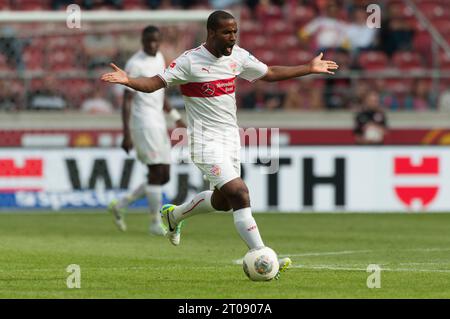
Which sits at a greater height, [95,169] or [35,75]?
[35,75]

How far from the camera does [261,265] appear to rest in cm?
977

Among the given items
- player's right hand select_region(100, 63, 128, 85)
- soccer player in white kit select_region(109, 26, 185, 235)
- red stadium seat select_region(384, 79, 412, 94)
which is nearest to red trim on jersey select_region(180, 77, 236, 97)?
player's right hand select_region(100, 63, 128, 85)

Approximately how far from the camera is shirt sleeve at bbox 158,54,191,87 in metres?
10.4

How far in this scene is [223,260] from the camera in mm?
12016

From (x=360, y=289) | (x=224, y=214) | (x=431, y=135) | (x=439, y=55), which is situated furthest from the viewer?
(x=439, y=55)

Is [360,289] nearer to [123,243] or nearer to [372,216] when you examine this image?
[123,243]

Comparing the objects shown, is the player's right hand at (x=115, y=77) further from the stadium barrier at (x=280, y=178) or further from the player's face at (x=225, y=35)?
the stadium barrier at (x=280, y=178)

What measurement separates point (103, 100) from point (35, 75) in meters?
1.43

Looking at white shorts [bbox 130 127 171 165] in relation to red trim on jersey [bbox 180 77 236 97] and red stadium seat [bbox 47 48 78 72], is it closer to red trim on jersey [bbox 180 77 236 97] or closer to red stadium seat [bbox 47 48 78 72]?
red trim on jersey [bbox 180 77 236 97]

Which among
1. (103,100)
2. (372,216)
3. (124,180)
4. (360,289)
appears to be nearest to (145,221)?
(124,180)

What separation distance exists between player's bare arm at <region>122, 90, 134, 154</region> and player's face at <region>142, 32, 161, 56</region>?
61 centimetres

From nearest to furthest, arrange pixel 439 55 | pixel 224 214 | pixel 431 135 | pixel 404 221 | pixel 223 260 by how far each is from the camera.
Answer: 1. pixel 223 260
2. pixel 404 221
3. pixel 224 214
4. pixel 431 135
5. pixel 439 55

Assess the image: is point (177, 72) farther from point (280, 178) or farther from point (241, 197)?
point (280, 178)

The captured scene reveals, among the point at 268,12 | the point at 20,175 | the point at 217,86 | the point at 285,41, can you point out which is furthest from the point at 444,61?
the point at 217,86
